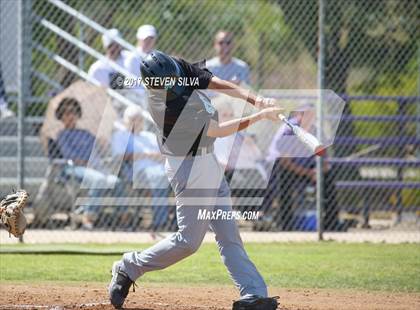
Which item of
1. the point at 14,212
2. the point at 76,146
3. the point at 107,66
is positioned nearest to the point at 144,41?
the point at 107,66

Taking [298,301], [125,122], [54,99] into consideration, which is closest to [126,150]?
[125,122]

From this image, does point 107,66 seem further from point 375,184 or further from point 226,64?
point 375,184

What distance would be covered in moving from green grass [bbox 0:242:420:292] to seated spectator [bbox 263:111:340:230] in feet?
4.39

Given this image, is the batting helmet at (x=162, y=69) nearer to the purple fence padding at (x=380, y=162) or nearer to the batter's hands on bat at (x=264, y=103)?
the batter's hands on bat at (x=264, y=103)

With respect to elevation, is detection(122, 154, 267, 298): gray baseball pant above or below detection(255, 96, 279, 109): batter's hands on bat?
below

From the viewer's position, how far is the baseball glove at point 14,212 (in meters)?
6.90

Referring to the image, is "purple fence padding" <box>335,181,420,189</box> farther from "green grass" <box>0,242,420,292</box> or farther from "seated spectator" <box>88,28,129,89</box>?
"seated spectator" <box>88,28,129,89</box>

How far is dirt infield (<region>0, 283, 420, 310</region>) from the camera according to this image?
7.02 metres

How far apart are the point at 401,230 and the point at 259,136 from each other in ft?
8.81

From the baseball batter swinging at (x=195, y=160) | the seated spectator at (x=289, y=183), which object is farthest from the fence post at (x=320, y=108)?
the baseball batter swinging at (x=195, y=160)

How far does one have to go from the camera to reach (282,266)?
9578mm

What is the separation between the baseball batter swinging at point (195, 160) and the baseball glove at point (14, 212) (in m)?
1.17

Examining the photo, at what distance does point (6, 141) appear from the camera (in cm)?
1363

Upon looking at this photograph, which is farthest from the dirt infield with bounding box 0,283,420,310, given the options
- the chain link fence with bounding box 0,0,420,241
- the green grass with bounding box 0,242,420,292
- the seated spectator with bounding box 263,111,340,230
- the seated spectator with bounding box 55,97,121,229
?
the seated spectator with bounding box 263,111,340,230
